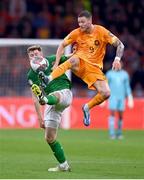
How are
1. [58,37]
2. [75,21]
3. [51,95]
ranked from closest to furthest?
[51,95] → [75,21] → [58,37]

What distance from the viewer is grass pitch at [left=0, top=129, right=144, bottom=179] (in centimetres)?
1441

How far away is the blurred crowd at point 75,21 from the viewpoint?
30.0 metres

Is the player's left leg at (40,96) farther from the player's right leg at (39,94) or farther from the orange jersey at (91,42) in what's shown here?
the orange jersey at (91,42)

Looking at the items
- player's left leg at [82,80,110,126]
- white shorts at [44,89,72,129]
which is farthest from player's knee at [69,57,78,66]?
white shorts at [44,89,72,129]

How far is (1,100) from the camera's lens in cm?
2706

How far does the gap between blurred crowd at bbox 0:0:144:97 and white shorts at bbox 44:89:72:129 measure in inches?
549

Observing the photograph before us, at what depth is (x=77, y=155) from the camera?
1848 centimetres

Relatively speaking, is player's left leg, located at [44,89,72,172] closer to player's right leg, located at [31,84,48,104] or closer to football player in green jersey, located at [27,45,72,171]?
football player in green jersey, located at [27,45,72,171]

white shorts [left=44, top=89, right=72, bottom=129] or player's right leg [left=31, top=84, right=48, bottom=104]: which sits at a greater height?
player's right leg [left=31, top=84, right=48, bottom=104]

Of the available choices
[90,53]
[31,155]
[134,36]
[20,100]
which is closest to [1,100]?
[20,100]

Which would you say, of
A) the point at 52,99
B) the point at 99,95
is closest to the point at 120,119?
the point at 99,95

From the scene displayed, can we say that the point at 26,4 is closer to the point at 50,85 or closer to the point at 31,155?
the point at 31,155

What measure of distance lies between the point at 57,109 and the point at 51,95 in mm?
364

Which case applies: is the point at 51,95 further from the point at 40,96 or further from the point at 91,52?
the point at 91,52
